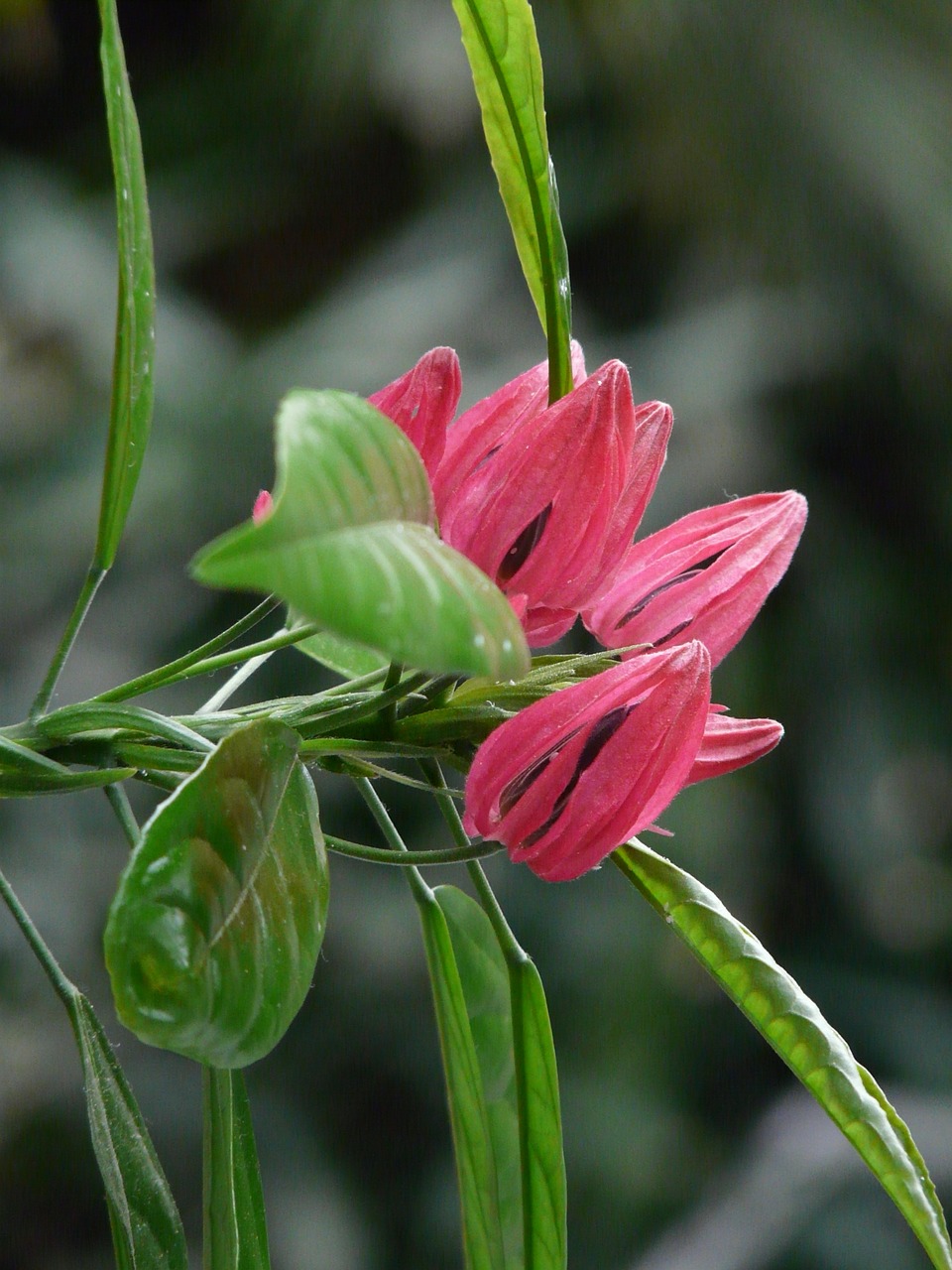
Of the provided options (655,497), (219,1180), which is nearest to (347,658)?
(219,1180)

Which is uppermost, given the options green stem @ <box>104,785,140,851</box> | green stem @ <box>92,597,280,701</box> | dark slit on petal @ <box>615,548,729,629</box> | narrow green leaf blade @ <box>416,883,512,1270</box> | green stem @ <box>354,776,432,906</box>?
green stem @ <box>92,597,280,701</box>

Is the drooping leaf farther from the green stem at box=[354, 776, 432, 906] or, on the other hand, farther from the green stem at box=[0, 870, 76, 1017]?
the green stem at box=[0, 870, 76, 1017]

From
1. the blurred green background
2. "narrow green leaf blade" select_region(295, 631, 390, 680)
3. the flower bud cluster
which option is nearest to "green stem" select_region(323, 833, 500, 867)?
the flower bud cluster

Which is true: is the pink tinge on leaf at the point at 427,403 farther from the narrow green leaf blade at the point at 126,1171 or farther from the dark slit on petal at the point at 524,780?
the narrow green leaf blade at the point at 126,1171

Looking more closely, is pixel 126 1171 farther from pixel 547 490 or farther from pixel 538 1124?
pixel 547 490

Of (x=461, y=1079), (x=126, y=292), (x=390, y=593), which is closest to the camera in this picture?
(x=390, y=593)

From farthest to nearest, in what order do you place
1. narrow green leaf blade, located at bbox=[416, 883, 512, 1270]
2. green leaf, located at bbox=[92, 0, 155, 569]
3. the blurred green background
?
the blurred green background < narrow green leaf blade, located at bbox=[416, 883, 512, 1270] < green leaf, located at bbox=[92, 0, 155, 569]
